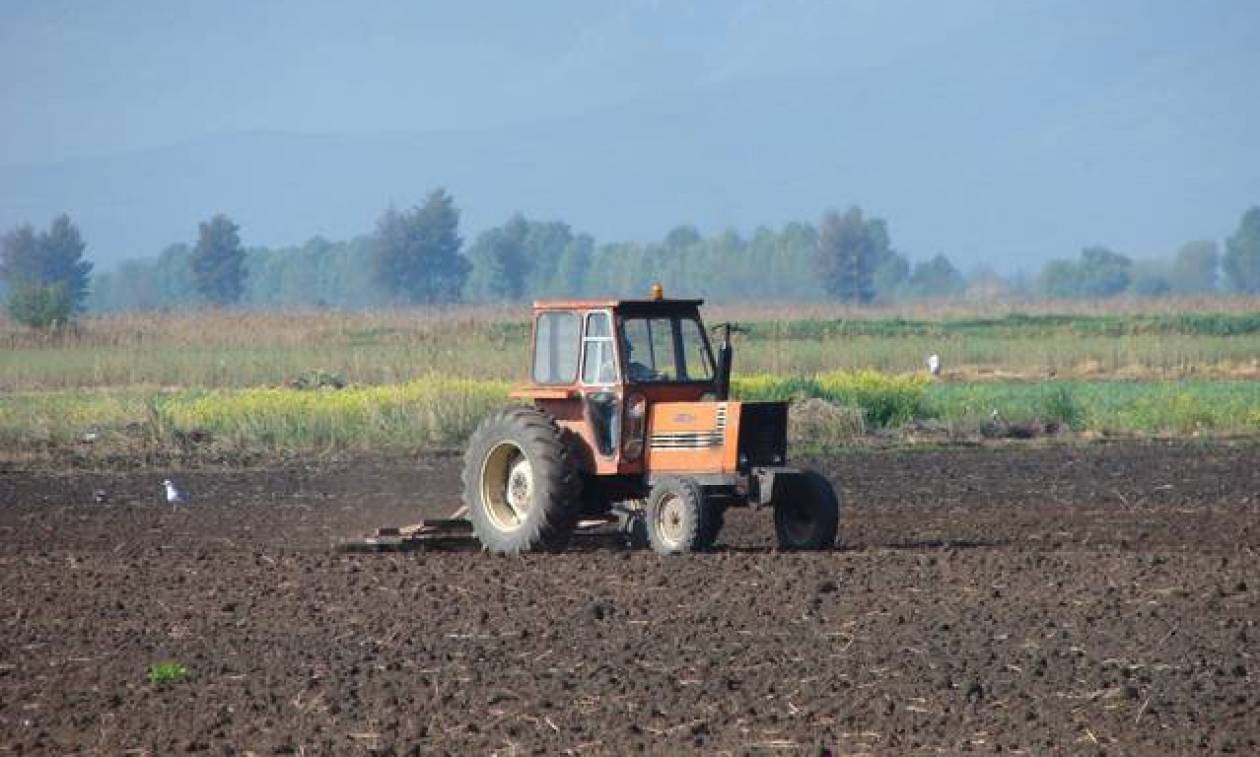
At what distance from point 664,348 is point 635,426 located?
2.58 feet

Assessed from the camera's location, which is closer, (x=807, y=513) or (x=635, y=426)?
(x=635, y=426)

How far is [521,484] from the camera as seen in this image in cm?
1858

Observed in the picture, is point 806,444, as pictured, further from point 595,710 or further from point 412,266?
point 412,266

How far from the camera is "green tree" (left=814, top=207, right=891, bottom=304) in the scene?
14038 cm

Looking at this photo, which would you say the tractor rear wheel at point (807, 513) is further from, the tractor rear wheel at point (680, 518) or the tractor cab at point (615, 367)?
the tractor cab at point (615, 367)

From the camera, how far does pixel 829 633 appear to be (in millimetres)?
13625

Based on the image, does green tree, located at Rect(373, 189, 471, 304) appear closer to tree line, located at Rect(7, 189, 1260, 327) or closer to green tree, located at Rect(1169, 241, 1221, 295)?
tree line, located at Rect(7, 189, 1260, 327)

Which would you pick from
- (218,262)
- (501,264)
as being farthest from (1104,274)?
(218,262)

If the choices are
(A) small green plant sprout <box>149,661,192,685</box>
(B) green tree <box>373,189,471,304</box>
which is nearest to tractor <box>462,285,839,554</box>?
(A) small green plant sprout <box>149,661,192,685</box>

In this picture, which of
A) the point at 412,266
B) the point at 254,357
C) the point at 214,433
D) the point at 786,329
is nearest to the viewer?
the point at 214,433

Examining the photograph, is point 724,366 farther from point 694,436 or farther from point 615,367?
point 615,367

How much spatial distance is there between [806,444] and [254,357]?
1749cm

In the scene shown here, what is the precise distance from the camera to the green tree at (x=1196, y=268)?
159500 millimetres

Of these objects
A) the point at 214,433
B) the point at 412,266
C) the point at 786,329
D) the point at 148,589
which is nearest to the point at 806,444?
the point at 214,433
